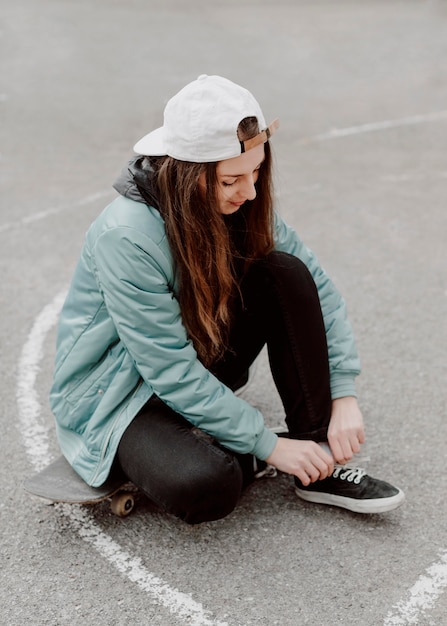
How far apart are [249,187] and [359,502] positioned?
3.45 ft

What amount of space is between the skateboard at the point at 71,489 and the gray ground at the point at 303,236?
0.07m

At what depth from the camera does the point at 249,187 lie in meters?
2.42

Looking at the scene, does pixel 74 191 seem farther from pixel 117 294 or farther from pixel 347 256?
pixel 117 294

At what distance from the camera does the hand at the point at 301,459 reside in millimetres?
2586

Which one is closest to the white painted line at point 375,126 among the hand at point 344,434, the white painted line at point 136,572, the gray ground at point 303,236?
the gray ground at point 303,236

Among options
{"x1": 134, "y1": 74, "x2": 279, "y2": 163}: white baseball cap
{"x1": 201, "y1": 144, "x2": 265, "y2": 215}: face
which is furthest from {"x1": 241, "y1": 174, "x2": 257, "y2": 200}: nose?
{"x1": 134, "y1": 74, "x2": 279, "y2": 163}: white baseball cap

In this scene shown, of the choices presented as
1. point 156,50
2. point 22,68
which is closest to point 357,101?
point 156,50

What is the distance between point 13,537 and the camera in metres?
2.61

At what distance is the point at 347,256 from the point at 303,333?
192cm

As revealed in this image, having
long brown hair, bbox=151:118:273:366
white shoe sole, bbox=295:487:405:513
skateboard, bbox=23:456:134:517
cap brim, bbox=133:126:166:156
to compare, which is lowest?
white shoe sole, bbox=295:487:405:513

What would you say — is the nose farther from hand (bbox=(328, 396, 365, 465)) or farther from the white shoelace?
the white shoelace

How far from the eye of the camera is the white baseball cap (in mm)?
2281

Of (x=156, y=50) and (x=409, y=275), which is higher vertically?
(x=156, y=50)

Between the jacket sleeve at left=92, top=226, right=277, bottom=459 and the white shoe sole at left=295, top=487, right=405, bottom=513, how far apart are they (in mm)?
397
